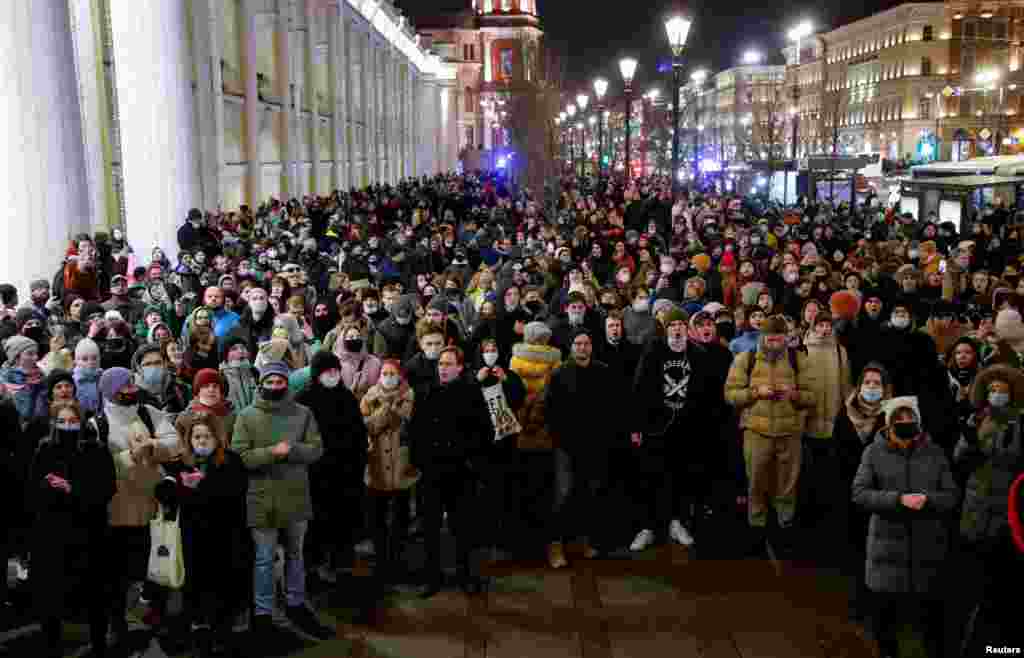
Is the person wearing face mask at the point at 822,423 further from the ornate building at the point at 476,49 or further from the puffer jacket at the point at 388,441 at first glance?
the ornate building at the point at 476,49

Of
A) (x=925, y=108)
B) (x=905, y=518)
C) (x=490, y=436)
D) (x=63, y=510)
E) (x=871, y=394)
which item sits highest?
(x=925, y=108)

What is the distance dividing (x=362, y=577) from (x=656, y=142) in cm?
7164

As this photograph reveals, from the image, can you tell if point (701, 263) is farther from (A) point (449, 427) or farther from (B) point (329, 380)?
(B) point (329, 380)

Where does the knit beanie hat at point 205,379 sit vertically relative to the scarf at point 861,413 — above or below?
above

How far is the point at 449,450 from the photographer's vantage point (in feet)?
25.3

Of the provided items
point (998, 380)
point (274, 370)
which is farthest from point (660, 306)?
point (274, 370)

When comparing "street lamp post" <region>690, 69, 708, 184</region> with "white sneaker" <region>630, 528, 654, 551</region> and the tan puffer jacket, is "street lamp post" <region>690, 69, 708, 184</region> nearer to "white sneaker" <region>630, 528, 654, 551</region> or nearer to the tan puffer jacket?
the tan puffer jacket

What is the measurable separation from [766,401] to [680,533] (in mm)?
1327

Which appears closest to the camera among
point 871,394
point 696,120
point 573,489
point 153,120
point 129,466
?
point 129,466

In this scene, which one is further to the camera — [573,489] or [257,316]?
[257,316]

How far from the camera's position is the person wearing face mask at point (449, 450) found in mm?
7734

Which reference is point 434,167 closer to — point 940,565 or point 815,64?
point 815,64

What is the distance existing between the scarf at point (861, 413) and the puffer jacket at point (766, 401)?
67 cm

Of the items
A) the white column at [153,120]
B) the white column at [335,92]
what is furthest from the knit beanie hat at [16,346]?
the white column at [335,92]
